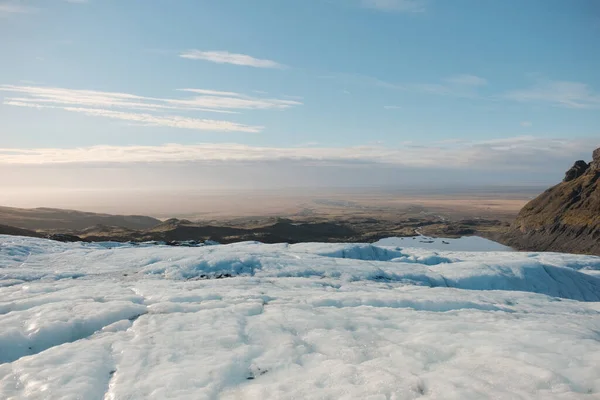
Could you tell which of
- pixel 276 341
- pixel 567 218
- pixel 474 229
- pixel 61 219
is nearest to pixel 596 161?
pixel 567 218

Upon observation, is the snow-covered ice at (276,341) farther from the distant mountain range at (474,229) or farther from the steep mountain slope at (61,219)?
the steep mountain slope at (61,219)

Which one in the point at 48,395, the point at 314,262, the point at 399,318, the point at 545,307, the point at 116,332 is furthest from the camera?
the point at 314,262

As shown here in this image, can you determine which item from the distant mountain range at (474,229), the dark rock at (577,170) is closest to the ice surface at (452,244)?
the distant mountain range at (474,229)

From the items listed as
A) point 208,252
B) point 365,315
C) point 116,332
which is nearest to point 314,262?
point 208,252

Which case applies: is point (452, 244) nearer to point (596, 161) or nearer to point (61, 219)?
point (596, 161)

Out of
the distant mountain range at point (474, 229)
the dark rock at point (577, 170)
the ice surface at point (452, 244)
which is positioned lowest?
the ice surface at point (452, 244)

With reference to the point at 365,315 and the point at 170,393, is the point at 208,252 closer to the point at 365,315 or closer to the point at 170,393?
the point at 365,315

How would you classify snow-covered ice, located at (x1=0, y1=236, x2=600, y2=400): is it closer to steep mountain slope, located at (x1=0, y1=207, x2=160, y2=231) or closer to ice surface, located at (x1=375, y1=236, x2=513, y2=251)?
ice surface, located at (x1=375, y1=236, x2=513, y2=251)
